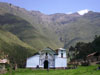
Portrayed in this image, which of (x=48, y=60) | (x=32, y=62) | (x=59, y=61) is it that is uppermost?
(x=48, y=60)

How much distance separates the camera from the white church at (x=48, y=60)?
64500 mm

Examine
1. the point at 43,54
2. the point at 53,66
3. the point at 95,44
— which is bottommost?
the point at 53,66

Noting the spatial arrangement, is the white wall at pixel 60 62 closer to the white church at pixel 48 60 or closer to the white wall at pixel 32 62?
the white church at pixel 48 60

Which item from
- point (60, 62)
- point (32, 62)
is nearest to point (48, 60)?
point (60, 62)

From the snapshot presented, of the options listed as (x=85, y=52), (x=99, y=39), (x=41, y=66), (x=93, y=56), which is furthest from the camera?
(x=85, y=52)

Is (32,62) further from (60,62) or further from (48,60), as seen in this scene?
(60,62)

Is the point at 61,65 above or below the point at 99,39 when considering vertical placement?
below

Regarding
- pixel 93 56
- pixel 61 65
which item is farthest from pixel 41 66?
pixel 93 56

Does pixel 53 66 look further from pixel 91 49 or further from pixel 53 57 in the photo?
pixel 91 49

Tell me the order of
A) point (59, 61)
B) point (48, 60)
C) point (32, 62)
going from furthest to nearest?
1. point (48, 60)
2. point (59, 61)
3. point (32, 62)

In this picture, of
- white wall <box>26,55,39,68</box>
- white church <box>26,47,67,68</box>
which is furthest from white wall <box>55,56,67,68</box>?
A: white wall <box>26,55,39,68</box>

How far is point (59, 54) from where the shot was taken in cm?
6600

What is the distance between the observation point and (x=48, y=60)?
6550cm

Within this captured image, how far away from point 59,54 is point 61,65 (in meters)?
4.27
